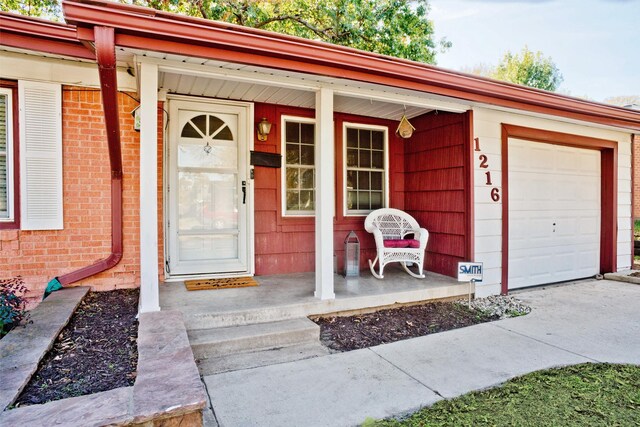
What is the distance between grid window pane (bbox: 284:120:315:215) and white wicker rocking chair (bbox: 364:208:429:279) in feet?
2.96

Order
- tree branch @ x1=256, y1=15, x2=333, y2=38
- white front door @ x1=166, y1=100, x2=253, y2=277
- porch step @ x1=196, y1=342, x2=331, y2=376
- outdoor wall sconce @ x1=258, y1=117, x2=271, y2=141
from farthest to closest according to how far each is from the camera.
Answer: tree branch @ x1=256, y1=15, x2=333, y2=38 < outdoor wall sconce @ x1=258, y1=117, x2=271, y2=141 < white front door @ x1=166, y1=100, x2=253, y2=277 < porch step @ x1=196, y1=342, x2=331, y2=376

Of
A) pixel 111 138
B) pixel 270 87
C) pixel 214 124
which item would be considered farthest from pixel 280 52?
pixel 214 124

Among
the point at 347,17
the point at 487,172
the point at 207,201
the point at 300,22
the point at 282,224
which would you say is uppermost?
the point at 300,22

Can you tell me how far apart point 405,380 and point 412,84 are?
9.09 ft

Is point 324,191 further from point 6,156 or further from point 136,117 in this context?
point 6,156

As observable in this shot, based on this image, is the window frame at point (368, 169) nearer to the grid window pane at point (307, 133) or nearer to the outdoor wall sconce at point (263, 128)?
the grid window pane at point (307, 133)

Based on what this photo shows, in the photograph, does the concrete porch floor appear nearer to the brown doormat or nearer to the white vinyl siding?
the brown doormat

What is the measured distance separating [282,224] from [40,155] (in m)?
2.70

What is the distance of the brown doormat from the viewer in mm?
4207

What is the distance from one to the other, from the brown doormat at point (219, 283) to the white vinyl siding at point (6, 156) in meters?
1.84

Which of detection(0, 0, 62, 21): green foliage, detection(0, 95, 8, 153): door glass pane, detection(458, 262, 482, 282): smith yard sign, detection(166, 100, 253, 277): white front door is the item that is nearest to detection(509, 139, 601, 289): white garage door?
detection(458, 262, 482, 282): smith yard sign

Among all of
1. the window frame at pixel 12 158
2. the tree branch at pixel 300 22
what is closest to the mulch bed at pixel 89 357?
the window frame at pixel 12 158

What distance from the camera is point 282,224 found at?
201 inches

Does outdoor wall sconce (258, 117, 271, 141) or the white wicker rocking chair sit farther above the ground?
outdoor wall sconce (258, 117, 271, 141)
